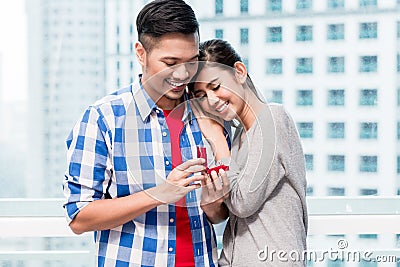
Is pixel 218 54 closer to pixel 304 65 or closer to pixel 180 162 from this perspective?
Answer: pixel 180 162

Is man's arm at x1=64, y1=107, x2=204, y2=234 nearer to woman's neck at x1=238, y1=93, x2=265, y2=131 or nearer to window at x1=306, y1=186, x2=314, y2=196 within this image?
woman's neck at x1=238, y1=93, x2=265, y2=131

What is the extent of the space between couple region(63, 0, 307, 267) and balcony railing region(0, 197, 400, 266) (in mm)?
620

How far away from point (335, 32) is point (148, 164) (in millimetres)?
1058

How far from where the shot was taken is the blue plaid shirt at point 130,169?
115 cm

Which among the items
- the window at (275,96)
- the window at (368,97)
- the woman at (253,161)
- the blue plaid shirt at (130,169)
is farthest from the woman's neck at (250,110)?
the window at (368,97)

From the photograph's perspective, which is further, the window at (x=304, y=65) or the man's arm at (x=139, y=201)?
the window at (x=304, y=65)

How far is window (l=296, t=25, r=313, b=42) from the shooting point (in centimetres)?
194

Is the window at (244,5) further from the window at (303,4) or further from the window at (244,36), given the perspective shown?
the window at (303,4)

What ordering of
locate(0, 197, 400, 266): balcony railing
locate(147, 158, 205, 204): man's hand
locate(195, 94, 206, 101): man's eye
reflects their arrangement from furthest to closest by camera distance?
locate(0, 197, 400, 266): balcony railing < locate(195, 94, 206, 101): man's eye < locate(147, 158, 205, 204): man's hand

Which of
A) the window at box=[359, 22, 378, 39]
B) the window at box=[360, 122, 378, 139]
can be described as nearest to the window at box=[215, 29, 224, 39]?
the window at box=[359, 22, 378, 39]

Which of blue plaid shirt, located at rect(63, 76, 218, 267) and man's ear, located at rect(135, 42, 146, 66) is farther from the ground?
man's ear, located at rect(135, 42, 146, 66)

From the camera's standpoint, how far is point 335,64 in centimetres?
195

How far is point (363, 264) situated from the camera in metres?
2.03

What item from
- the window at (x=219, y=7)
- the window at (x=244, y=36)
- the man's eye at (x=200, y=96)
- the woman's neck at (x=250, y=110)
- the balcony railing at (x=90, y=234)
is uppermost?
the window at (x=219, y=7)
